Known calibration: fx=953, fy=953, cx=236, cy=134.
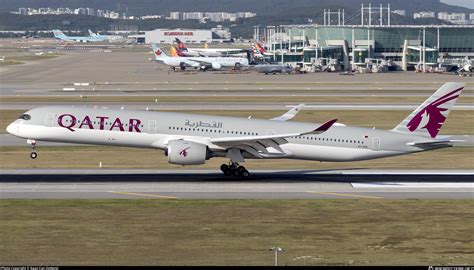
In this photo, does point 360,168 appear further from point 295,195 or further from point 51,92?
point 51,92

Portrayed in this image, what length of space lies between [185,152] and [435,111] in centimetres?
1550

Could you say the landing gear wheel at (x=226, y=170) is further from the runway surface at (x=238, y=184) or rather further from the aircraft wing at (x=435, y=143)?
the aircraft wing at (x=435, y=143)

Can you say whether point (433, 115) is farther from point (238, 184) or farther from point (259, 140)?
point (238, 184)

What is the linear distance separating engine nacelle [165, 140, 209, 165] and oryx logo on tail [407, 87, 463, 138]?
1347 centimetres

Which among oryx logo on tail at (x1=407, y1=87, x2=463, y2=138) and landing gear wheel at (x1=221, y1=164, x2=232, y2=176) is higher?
oryx logo on tail at (x1=407, y1=87, x2=463, y2=138)

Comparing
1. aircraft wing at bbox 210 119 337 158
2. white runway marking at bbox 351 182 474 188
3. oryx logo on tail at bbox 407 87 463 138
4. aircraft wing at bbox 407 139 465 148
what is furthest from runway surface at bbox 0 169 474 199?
oryx logo on tail at bbox 407 87 463 138

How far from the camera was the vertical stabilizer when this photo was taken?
2282 inches

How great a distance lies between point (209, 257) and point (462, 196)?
2033cm

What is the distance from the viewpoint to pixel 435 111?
191 ft

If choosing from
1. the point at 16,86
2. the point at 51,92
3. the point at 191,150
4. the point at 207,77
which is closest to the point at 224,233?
the point at 191,150

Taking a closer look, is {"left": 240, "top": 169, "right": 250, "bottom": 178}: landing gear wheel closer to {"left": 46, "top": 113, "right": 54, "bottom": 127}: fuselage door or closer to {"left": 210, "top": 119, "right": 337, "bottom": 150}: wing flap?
{"left": 210, "top": 119, "right": 337, "bottom": 150}: wing flap

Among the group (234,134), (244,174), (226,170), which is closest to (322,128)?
(234,134)

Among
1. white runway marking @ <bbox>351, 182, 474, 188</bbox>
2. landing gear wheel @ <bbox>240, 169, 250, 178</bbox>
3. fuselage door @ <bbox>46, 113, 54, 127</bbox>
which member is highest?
fuselage door @ <bbox>46, 113, 54, 127</bbox>

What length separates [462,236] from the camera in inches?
1660
